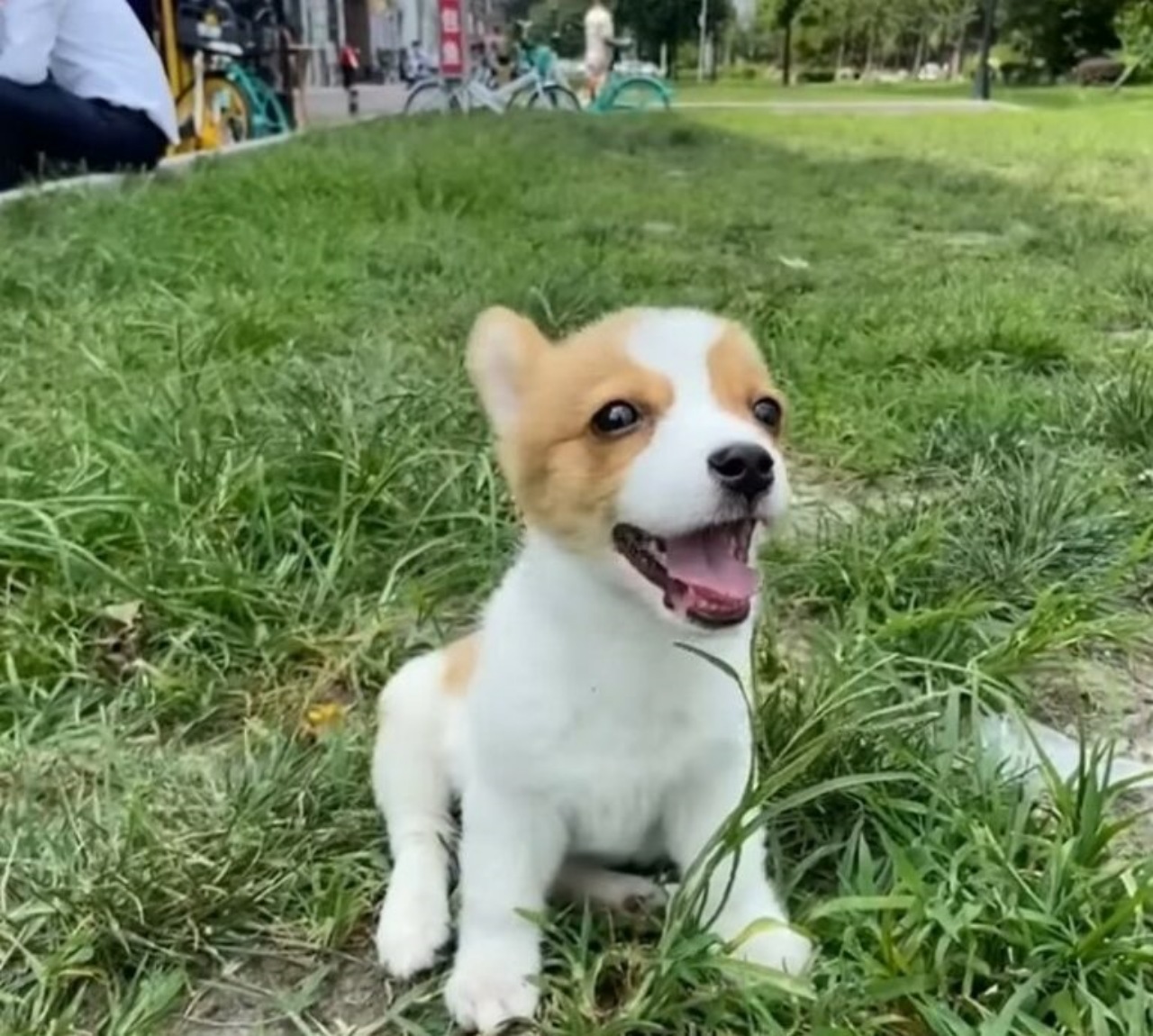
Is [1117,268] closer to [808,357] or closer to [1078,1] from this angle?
[808,357]

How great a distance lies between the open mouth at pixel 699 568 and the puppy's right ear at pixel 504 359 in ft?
0.77

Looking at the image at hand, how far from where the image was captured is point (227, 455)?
8.11 ft

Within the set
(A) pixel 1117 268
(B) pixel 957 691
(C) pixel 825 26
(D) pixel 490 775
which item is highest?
(D) pixel 490 775

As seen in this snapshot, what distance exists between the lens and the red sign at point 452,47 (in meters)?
14.9

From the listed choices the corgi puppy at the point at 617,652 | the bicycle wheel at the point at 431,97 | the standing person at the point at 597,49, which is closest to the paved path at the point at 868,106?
the standing person at the point at 597,49

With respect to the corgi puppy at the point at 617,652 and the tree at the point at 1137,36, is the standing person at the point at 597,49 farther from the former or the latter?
the corgi puppy at the point at 617,652

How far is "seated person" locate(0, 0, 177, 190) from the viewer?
596 cm

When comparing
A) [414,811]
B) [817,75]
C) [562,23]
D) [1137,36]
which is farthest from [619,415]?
[817,75]

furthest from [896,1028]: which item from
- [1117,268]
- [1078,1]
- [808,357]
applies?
[1078,1]

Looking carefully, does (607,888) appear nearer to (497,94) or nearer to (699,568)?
(699,568)

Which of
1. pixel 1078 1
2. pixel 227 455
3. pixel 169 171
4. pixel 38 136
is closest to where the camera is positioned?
pixel 227 455

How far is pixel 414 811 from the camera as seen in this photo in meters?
1.62

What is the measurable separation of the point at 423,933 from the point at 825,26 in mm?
44430

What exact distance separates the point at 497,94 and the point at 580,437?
15.8 meters
